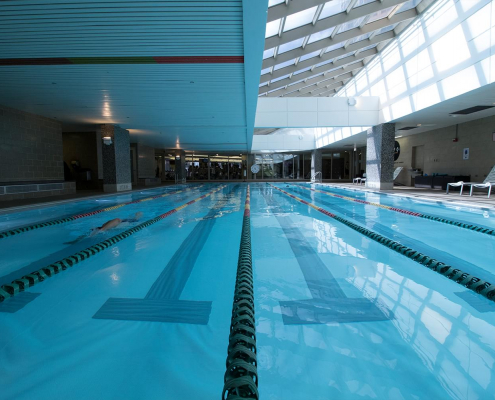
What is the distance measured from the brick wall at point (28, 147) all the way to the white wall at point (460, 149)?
14925 millimetres

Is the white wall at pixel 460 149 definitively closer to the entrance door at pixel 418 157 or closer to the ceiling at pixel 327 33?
the entrance door at pixel 418 157

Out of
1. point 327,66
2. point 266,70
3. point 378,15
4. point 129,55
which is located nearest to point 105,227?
point 129,55

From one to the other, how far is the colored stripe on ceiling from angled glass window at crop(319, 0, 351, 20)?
12.8ft

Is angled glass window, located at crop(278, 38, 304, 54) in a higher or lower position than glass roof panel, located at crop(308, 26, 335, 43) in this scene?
lower

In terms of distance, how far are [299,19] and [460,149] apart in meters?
8.58

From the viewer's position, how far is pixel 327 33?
9289mm

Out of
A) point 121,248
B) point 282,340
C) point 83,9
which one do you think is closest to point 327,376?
point 282,340

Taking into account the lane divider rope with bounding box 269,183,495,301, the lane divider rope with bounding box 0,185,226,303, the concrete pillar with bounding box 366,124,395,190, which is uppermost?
the concrete pillar with bounding box 366,124,395,190

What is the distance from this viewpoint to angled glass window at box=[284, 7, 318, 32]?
7.58 metres

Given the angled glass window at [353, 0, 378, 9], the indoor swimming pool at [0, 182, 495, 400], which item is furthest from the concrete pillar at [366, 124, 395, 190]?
the indoor swimming pool at [0, 182, 495, 400]

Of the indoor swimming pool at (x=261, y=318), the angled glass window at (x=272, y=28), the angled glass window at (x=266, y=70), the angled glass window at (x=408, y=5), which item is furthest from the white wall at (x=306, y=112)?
the indoor swimming pool at (x=261, y=318)

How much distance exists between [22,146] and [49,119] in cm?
143

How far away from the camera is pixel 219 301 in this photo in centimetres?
222

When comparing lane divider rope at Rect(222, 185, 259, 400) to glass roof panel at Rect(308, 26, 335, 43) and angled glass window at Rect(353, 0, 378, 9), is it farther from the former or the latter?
glass roof panel at Rect(308, 26, 335, 43)
